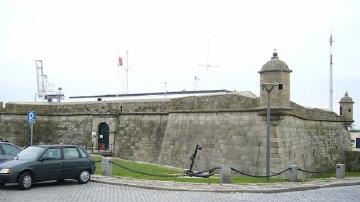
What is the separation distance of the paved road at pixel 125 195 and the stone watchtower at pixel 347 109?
71.5 feet

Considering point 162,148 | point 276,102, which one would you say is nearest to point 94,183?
point 276,102

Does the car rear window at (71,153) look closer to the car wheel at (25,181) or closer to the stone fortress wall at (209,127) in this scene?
the car wheel at (25,181)

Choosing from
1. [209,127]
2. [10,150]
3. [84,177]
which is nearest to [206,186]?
[84,177]

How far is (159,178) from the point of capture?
58.7ft

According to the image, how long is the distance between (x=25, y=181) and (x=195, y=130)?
1307 cm

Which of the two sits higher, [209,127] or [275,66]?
[275,66]

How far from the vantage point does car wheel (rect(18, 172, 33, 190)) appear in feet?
47.0

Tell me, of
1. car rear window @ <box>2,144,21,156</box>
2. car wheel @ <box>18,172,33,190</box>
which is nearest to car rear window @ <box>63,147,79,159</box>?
car wheel @ <box>18,172,33,190</box>

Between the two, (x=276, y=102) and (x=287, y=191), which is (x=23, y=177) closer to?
(x=287, y=191)

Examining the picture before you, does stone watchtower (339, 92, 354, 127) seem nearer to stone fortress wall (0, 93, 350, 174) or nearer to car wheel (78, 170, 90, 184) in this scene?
stone fortress wall (0, 93, 350, 174)

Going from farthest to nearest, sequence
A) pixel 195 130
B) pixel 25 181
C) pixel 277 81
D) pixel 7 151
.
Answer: pixel 195 130 < pixel 277 81 < pixel 7 151 < pixel 25 181

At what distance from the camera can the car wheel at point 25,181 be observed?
14323mm

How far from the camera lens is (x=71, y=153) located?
16.2m

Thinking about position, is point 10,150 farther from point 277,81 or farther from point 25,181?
point 277,81
